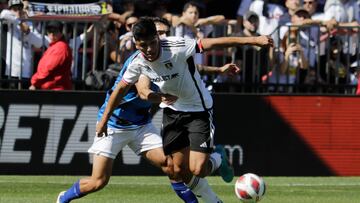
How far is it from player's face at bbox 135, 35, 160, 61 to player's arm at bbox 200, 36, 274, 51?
0.49m

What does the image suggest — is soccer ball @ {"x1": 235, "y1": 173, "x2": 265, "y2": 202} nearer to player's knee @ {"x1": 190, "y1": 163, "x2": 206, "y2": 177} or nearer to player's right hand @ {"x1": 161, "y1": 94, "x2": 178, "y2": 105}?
player's knee @ {"x1": 190, "y1": 163, "x2": 206, "y2": 177}

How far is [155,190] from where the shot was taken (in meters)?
14.8

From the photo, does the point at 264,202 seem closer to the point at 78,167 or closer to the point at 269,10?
the point at 78,167

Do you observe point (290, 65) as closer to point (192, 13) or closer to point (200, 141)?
point (192, 13)

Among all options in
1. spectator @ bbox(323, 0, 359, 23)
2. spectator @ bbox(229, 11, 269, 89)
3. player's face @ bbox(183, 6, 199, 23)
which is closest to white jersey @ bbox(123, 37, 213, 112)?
spectator @ bbox(229, 11, 269, 89)

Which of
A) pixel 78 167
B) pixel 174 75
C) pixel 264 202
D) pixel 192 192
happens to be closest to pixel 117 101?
pixel 174 75

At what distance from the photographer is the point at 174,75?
1098 centimetres

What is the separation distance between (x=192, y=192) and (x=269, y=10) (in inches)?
317

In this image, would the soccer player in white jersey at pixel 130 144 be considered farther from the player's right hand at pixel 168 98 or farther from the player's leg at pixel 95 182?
the player's right hand at pixel 168 98

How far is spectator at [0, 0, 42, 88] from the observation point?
1716cm

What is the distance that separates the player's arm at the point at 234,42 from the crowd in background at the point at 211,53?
600 cm

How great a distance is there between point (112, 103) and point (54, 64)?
232 inches

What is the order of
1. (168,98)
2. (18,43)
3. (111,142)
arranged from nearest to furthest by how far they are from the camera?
(168,98)
(111,142)
(18,43)

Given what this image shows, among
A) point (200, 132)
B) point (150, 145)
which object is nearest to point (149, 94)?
A: point (200, 132)
